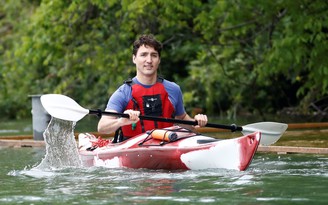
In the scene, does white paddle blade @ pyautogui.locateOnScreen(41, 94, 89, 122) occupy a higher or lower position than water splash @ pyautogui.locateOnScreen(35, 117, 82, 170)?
higher

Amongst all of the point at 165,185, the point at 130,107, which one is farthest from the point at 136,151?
the point at 165,185

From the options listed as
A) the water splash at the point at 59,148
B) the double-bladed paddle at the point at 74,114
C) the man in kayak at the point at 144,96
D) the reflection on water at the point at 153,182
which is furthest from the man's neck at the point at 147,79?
the water splash at the point at 59,148

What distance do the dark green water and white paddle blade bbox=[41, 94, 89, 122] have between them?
0.49 m

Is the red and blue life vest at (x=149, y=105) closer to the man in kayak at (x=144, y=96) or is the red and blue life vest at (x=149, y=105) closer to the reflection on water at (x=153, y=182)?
the man in kayak at (x=144, y=96)

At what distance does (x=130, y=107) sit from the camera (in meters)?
8.15

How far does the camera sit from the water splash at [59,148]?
8.44m

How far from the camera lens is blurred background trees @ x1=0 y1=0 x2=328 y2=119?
45.7ft

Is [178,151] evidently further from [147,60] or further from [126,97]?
[147,60]

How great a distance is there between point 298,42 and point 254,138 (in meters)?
6.34

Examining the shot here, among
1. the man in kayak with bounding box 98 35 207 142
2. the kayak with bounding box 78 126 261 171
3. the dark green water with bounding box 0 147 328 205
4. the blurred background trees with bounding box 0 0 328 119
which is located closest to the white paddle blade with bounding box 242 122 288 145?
the dark green water with bounding box 0 147 328 205

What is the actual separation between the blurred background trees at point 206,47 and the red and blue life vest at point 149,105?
5.51 metres

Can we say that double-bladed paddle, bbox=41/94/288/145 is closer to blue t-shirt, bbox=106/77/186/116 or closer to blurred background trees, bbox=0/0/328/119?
blue t-shirt, bbox=106/77/186/116

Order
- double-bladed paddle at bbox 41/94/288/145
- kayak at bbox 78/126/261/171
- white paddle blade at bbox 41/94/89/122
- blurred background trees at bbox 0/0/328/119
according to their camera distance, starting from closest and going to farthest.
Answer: kayak at bbox 78/126/261/171 → double-bladed paddle at bbox 41/94/288/145 → white paddle blade at bbox 41/94/89/122 → blurred background trees at bbox 0/0/328/119

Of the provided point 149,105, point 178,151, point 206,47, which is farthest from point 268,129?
point 206,47
